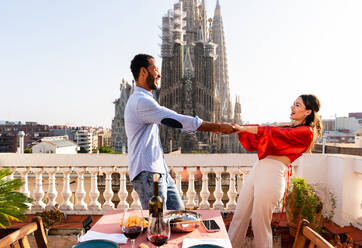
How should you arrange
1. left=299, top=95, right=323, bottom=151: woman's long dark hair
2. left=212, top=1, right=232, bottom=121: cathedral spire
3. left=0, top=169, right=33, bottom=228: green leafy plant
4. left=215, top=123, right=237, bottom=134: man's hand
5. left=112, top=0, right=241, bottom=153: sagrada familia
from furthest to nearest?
left=212, top=1, right=232, bottom=121: cathedral spire, left=112, top=0, right=241, bottom=153: sagrada familia, left=0, top=169, right=33, bottom=228: green leafy plant, left=299, top=95, right=323, bottom=151: woman's long dark hair, left=215, top=123, right=237, bottom=134: man's hand

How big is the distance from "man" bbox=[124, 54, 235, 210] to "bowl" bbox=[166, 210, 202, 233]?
27 cm

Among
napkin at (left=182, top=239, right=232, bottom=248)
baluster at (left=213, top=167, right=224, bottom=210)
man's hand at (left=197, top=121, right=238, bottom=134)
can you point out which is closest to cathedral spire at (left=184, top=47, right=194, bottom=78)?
baluster at (left=213, top=167, right=224, bottom=210)

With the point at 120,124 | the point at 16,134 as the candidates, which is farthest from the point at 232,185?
the point at 16,134

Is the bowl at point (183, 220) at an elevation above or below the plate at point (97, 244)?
above

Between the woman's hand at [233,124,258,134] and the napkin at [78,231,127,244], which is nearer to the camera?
the napkin at [78,231,127,244]

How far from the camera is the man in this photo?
217cm

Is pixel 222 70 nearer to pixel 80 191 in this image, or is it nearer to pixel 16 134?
pixel 16 134

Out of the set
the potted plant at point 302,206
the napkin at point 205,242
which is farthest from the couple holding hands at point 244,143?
the potted plant at point 302,206

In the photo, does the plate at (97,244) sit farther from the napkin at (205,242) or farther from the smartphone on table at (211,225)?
the smartphone on table at (211,225)

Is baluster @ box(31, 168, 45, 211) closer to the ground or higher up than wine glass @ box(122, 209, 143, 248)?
closer to the ground

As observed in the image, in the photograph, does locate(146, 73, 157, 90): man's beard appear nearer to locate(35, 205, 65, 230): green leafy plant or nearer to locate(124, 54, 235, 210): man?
locate(124, 54, 235, 210): man

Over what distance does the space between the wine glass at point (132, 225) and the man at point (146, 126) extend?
64 centimetres

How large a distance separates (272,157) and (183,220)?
1158 millimetres

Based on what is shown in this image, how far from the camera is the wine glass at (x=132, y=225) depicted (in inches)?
59.9
